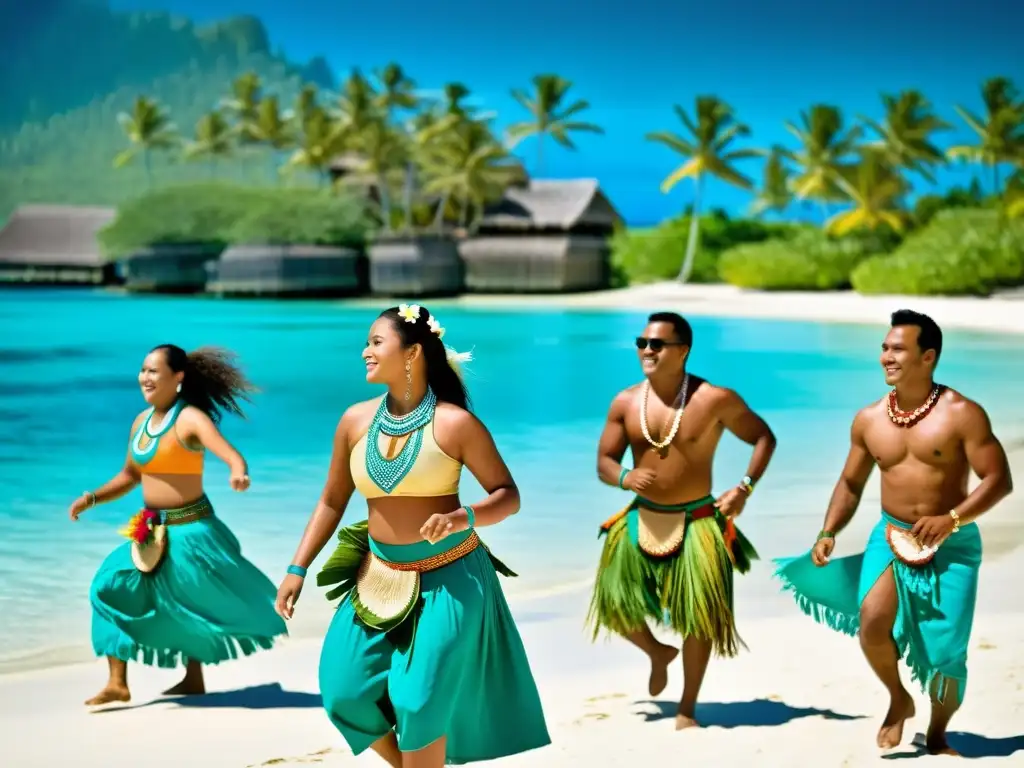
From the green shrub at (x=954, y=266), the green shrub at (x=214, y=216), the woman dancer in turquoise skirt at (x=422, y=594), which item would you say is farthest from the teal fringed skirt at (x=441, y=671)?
the green shrub at (x=214, y=216)

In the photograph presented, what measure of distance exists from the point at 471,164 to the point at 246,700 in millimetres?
53343

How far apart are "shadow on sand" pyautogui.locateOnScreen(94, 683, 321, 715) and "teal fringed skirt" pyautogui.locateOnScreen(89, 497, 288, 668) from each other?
37cm

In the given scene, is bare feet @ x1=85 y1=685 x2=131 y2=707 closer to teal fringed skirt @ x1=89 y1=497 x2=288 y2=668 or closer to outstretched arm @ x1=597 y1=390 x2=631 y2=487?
teal fringed skirt @ x1=89 y1=497 x2=288 y2=668

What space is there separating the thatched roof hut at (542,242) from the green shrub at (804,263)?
26.6 ft

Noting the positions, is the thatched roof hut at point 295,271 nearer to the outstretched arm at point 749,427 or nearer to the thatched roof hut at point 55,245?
the thatched roof hut at point 55,245

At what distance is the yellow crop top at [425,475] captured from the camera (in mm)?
3766

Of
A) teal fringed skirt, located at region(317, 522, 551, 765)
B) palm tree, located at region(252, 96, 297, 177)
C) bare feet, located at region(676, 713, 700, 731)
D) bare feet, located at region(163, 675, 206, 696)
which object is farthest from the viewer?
palm tree, located at region(252, 96, 297, 177)

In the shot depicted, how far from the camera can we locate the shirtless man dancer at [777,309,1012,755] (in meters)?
4.46

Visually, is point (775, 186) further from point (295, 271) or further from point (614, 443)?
point (614, 443)

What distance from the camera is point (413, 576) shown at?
12.4 feet

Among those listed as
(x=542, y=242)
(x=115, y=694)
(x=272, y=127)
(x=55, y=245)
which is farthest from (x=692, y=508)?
(x=55, y=245)

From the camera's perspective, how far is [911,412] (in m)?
4.57

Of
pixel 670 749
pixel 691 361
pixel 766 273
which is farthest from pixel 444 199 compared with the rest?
pixel 670 749

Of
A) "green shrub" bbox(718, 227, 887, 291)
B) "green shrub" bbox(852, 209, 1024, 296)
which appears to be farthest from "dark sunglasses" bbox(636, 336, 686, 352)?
"green shrub" bbox(718, 227, 887, 291)
